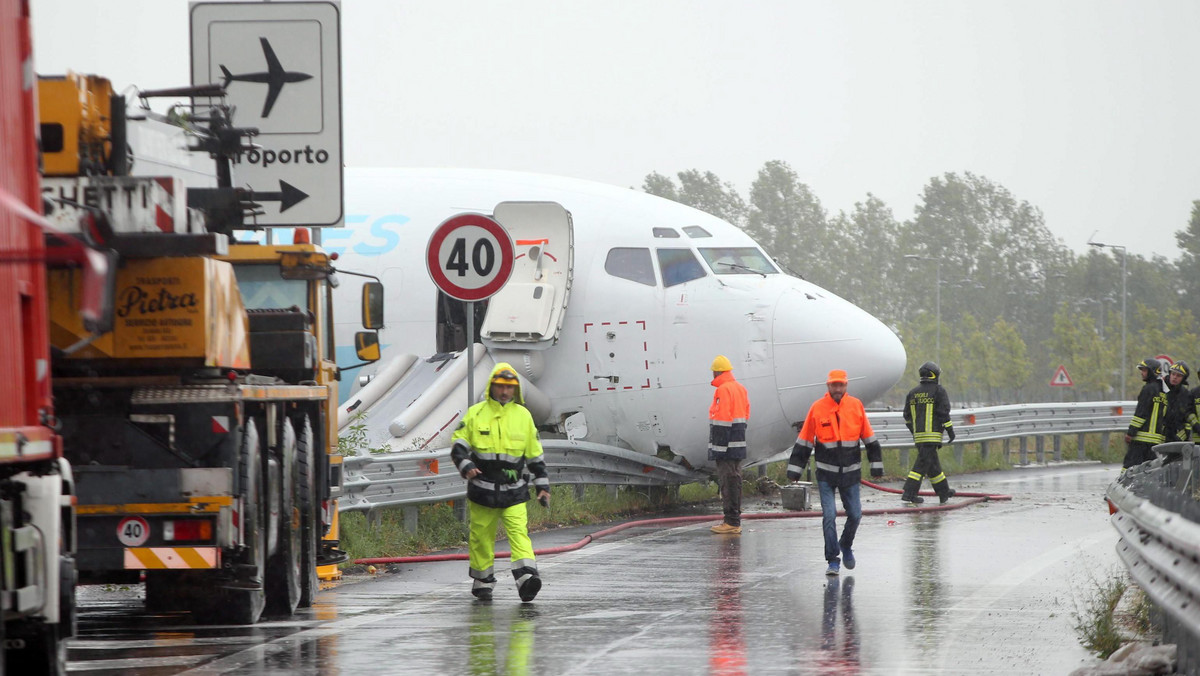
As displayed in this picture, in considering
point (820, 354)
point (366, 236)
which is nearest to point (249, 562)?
point (820, 354)

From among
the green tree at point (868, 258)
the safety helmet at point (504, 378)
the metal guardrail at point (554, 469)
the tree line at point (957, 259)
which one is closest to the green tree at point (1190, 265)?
→ the tree line at point (957, 259)

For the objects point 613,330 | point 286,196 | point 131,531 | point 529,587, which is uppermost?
point 286,196

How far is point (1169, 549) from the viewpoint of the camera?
735 centimetres

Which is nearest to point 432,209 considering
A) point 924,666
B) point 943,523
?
point 943,523

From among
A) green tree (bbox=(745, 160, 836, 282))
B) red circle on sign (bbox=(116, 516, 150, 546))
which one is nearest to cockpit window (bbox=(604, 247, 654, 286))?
red circle on sign (bbox=(116, 516, 150, 546))

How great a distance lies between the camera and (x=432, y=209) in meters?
19.8

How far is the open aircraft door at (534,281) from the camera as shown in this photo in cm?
1853

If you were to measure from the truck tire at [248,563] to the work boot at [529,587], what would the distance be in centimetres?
166

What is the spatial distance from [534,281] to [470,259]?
215 inches

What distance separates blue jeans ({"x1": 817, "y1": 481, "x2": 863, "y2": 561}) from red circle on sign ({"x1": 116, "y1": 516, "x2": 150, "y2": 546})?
547 cm

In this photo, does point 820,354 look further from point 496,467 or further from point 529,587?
point 529,587

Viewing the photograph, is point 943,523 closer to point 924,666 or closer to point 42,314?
point 924,666

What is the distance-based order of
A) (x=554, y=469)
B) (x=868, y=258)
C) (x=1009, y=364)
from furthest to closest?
1. (x=868, y=258)
2. (x=1009, y=364)
3. (x=554, y=469)

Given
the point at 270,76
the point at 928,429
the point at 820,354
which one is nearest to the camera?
the point at 270,76
